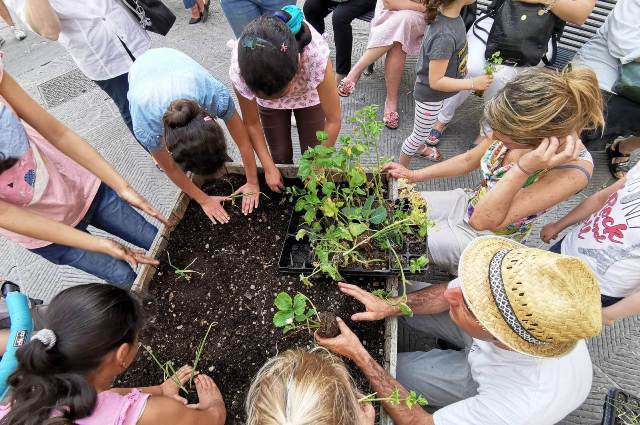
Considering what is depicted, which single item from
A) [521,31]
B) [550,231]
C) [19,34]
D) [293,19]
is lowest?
[550,231]

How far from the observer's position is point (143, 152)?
3.24m

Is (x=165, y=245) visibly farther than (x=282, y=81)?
Yes

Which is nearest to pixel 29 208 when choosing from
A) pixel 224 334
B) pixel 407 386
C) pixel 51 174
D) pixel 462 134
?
pixel 51 174

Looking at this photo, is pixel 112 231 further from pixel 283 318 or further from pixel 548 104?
pixel 548 104

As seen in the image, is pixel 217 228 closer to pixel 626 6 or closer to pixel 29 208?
pixel 29 208

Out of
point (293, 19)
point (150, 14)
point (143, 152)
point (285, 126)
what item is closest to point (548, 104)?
point (293, 19)

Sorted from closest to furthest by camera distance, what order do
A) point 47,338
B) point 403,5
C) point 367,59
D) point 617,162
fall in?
point 47,338 < point 403,5 < point 617,162 < point 367,59

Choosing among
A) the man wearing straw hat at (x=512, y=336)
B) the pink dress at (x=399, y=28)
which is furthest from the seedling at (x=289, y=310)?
the pink dress at (x=399, y=28)

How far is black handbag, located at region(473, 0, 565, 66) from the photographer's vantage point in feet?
7.15

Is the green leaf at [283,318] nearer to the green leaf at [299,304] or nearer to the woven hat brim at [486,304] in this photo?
the green leaf at [299,304]

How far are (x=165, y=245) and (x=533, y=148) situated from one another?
64.4 inches

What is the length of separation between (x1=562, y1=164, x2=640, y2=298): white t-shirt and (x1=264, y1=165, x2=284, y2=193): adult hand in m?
1.39

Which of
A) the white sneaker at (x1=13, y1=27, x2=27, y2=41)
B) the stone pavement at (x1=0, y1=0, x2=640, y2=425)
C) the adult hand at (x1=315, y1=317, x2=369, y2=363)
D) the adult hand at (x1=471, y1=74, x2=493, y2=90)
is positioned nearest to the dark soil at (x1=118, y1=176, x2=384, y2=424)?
the adult hand at (x1=315, y1=317, x2=369, y2=363)

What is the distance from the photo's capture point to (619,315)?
5.11ft
